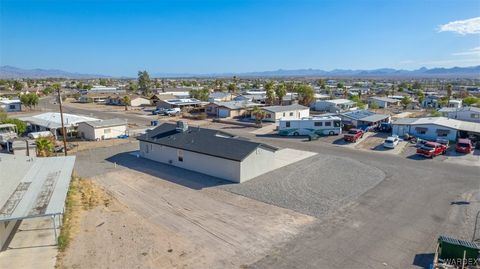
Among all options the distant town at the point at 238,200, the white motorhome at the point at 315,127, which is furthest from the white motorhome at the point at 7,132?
the white motorhome at the point at 315,127

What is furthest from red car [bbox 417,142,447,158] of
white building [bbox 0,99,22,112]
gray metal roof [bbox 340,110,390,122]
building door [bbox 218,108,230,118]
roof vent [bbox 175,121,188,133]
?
white building [bbox 0,99,22,112]

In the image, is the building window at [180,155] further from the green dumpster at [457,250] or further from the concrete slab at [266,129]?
the green dumpster at [457,250]

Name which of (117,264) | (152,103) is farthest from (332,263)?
(152,103)

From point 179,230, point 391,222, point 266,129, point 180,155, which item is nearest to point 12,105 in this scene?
point 266,129

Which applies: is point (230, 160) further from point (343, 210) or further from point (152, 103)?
point (152, 103)

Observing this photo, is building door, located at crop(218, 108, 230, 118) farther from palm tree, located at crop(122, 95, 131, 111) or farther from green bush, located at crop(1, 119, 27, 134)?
green bush, located at crop(1, 119, 27, 134)

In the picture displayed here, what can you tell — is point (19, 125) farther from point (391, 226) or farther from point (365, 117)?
point (365, 117)

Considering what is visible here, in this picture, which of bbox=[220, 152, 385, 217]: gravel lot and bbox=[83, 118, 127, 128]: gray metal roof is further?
bbox=[83, 118, 127, 128]: gray metal roof

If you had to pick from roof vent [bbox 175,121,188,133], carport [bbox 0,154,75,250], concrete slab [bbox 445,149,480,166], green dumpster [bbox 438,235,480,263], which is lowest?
concrete slab [bbox 445,149,480,166]
